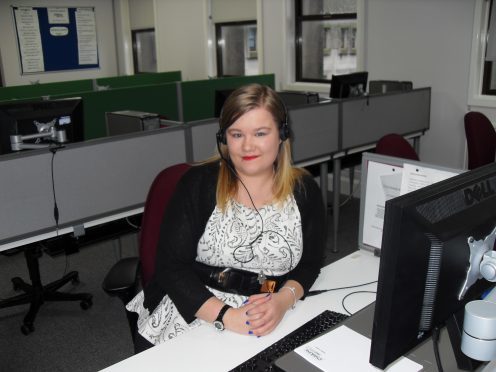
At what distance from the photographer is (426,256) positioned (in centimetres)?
77

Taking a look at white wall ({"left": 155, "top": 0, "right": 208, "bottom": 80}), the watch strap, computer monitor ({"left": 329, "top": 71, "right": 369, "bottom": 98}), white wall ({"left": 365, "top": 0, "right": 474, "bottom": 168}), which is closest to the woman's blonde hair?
the watch strap

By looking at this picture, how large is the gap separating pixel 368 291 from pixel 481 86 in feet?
10.4

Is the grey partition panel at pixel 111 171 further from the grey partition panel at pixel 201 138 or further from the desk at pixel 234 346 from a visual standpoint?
the desk at pixel 234 346

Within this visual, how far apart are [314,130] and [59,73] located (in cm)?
513

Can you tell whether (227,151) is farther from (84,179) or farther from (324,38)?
(324,38)

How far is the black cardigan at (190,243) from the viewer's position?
53.2 inches

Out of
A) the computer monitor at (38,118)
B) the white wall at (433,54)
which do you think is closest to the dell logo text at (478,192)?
the computer monitor at (38,118)

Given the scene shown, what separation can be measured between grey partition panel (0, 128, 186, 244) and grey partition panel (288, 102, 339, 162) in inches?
33.6

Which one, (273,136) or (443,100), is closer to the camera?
(273,136)

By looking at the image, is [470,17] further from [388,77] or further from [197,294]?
[197,294]

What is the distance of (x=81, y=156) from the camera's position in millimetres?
2248

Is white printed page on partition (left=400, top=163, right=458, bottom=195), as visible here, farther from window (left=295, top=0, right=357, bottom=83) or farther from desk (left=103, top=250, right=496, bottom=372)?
window (left=295, top=0, right=357, bottom=83)

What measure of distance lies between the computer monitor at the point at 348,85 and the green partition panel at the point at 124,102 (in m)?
1.67

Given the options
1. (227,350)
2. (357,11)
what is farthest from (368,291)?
(357,11)
